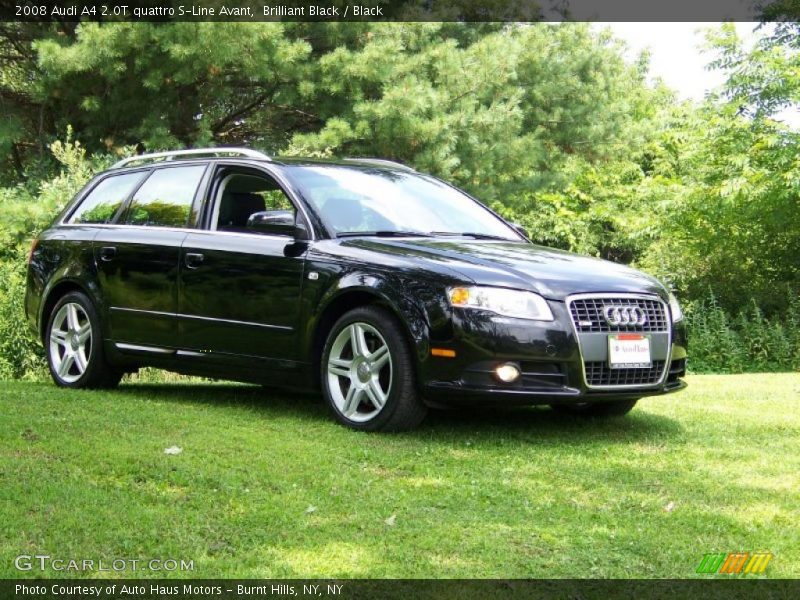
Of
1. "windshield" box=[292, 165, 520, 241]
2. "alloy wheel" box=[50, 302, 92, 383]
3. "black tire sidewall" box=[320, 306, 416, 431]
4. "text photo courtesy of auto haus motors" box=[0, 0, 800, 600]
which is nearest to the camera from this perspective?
"text photo courtesy of auto haus motors" box=[0, 0, 800, 600]

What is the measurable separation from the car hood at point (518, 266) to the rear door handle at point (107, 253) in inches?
88.3

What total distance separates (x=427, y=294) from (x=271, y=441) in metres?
1.21

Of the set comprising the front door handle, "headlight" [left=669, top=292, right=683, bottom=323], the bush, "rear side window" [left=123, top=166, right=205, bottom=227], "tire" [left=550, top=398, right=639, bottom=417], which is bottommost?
the bush

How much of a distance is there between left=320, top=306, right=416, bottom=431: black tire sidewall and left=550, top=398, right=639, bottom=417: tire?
162 centimetres

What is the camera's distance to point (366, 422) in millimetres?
6660

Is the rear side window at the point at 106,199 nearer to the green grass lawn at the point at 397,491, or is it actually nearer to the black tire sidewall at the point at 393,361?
the green grass lawn at the point at 397,491

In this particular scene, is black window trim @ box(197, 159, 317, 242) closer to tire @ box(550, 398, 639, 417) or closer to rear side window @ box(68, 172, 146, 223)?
rear side window @ box(68, 172, 146, 223)

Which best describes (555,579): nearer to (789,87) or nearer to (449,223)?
(449,223)

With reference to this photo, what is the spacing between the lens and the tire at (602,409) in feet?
24.7

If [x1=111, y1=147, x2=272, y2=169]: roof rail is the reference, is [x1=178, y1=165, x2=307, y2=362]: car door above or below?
below

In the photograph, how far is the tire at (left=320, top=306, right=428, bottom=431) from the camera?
650 centimetres

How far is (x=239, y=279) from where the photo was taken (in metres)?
7.38

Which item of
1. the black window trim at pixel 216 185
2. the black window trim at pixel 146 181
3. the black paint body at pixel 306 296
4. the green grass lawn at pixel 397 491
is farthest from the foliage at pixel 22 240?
the black window trim at pixel 216 185

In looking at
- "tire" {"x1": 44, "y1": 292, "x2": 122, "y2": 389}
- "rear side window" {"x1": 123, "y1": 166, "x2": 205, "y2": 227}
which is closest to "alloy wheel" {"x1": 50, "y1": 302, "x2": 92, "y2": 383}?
"tire" {"x1": 44, "y1": 292, "x2": 122, "y2": 389}
